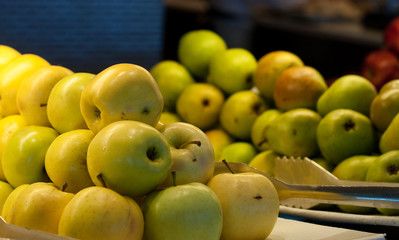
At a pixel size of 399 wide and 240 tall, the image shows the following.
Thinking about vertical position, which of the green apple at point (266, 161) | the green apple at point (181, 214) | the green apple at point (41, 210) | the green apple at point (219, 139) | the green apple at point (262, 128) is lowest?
the green apple at point (219, 139)

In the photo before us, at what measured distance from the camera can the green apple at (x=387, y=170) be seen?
1.57 m

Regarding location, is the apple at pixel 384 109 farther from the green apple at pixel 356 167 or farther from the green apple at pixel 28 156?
the green apple at pixel 28 156

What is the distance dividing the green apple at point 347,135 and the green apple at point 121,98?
2.46 feet

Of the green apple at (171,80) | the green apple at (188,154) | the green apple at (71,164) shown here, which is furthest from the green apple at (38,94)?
the green apple at (171,80)

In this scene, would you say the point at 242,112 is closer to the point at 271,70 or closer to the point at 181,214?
the point at 271,70

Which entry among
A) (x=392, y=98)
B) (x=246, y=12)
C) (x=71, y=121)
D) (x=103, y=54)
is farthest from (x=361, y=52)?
(x=71, y=121)

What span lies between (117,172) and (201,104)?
1.23 m

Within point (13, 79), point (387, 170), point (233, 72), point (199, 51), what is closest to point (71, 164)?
point (13, 79)

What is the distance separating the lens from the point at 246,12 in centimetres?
556

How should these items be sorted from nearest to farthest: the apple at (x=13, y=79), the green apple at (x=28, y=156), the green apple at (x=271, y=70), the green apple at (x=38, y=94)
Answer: the green apple at (x=28, y=156) < the green apple at (x=38, y=94) < the apple at (x=13, y=79) < the green apple at (x=271, y=70)

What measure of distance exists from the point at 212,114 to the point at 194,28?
398cm

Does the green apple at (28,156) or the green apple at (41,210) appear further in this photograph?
the green apple at (28,156)

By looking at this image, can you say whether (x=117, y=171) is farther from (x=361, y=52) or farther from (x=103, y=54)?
(x=361, y=52)

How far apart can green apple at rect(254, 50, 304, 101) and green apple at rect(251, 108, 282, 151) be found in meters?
0.11
